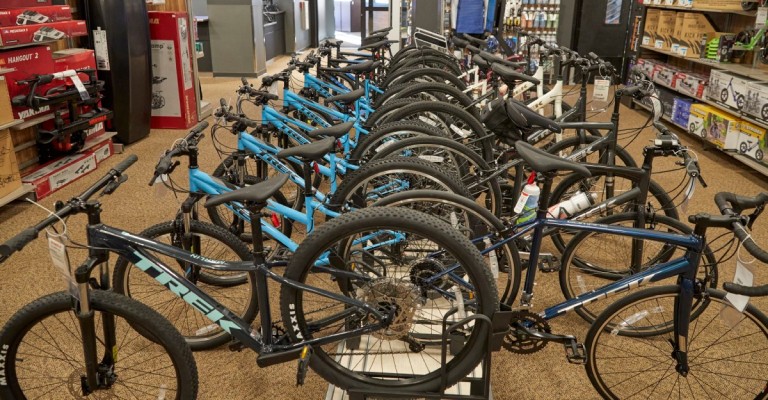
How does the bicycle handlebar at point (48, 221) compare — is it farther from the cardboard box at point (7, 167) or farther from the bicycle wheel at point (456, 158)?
the cardboard box at point (7, 167)

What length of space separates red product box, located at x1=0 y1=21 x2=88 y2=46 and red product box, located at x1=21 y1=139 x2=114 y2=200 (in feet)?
3.03

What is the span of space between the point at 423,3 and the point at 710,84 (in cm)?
381

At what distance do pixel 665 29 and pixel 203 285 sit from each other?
614 cm

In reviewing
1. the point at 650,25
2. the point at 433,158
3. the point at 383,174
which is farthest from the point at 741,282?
the point at 650,25

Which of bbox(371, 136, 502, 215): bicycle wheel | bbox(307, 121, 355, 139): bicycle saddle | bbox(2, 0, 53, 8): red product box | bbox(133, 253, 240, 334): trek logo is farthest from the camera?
bbox(2, 0, 53, 8): red product box

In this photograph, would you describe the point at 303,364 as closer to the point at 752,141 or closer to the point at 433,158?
the point at 433,158

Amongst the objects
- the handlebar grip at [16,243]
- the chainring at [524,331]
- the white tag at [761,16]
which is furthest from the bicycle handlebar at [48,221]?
the white tag at [761,16]

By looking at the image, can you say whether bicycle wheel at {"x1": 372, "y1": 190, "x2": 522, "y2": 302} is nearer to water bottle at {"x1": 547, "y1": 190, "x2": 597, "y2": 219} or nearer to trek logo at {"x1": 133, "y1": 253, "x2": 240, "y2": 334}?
water bottle at {"x1": 547, "y1": 190, "x2": 597, "y2": 219}

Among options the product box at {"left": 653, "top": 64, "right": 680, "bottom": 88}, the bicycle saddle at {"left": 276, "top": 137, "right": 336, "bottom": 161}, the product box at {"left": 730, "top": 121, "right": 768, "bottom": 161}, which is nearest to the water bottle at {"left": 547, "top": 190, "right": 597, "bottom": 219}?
the bicycle saddle at {"left": 276, "top": 137, "right": 336, "bottom": 161}

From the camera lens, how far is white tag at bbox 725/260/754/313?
185 centimetres

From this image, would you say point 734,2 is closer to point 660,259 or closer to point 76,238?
point 660,259

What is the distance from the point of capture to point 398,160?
2611 millimetres

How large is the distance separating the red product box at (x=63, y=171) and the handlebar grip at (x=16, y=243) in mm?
3037

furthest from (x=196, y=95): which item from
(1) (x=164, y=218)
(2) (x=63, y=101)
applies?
(1) (x=164, y=218)
